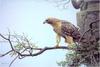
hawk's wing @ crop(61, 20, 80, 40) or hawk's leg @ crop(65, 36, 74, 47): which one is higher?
hawk's wing @ crop(61, 20, 80, 40)

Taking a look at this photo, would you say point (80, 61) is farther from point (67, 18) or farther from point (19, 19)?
point (19, 19)

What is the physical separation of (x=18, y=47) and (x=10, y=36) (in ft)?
0.20

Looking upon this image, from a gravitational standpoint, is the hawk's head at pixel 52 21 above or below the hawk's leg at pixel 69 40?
above

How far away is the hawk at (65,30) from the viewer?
88cm

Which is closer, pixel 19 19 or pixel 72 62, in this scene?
pixel 72 62

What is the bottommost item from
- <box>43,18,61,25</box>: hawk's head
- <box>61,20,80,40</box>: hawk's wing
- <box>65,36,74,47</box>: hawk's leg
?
<box>65,36,74,47</box>: hawk's leg

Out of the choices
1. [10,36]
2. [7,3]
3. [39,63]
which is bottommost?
[39,63]

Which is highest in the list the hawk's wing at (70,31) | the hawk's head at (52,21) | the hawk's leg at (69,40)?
the hawk's head at (52,21)

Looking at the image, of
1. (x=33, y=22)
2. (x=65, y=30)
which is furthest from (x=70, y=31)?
(x=33, y=22)

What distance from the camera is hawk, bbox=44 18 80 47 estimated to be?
0.88 metres

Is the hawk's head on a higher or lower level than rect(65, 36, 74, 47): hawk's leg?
higher

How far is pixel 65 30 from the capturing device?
34.8 inches

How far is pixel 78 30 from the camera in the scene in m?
0.88

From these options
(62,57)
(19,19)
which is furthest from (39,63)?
(19,19)
